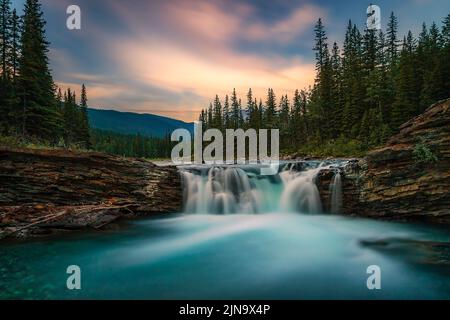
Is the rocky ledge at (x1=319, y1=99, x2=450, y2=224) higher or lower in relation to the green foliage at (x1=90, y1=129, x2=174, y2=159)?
lower

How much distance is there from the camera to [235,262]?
8.70 metres

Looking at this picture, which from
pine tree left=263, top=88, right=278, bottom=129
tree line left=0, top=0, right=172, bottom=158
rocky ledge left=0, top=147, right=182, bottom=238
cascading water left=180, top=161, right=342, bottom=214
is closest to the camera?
rocky ledge left=0, top=147, right=182, bottom=238

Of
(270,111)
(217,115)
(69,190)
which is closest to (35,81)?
(69,190)

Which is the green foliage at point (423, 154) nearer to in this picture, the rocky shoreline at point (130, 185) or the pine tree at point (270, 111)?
the rocky shoreline at point (130, 185)

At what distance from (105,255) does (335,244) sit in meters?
7.87

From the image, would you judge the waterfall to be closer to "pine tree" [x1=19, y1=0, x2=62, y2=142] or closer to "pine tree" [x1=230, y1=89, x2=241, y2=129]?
"pine tree" [x1=19, y1=0, x2=62, y2=142]

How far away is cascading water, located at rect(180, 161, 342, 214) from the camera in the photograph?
16.0 meters

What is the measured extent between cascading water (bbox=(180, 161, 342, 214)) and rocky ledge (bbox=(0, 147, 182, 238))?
2.16 metres

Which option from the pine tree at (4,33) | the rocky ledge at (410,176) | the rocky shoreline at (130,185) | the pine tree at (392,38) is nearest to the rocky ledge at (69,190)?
the rocky shoreline at (130,185)

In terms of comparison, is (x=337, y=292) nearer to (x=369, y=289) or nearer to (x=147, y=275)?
(x=369, y=289)

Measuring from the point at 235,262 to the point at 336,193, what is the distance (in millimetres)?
8828

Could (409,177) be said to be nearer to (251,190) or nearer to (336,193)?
(336,193)

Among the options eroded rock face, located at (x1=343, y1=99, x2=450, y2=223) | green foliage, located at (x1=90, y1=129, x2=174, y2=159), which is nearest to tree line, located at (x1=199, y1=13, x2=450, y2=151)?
eroded rock face, located at (x1=343, y1=99, x2=450, y2=223)

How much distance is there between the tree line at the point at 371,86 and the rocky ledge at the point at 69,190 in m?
29.2
